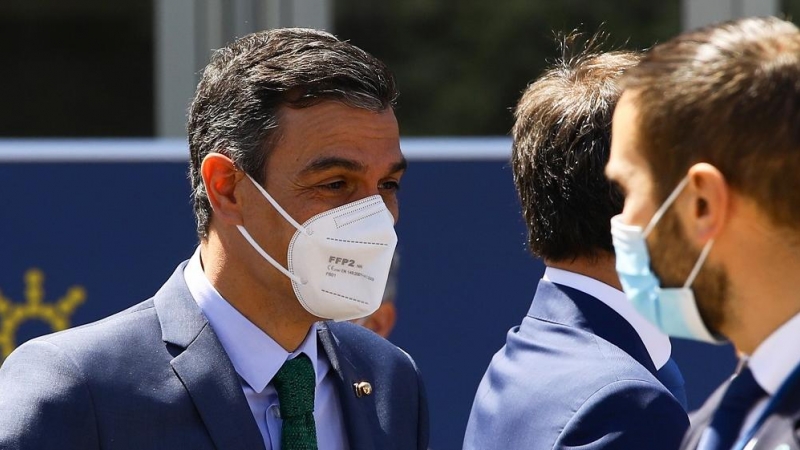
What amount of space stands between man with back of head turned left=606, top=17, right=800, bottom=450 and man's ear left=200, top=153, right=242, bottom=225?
2.98 ft

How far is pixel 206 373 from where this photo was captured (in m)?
2.23

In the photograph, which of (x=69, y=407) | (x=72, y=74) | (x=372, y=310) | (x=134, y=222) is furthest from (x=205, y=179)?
(x=72, y=74)

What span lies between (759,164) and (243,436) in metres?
1.02

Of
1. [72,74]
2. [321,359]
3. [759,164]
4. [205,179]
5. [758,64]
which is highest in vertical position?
[758,64]

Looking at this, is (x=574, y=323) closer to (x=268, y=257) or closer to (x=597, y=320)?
(x=597, y=320)

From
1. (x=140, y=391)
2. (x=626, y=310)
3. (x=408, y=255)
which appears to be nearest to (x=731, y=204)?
(x=626, y=310)

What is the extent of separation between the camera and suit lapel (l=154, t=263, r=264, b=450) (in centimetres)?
218

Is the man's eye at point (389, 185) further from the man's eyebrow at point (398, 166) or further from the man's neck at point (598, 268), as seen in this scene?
the man's neck at point (598, 268)

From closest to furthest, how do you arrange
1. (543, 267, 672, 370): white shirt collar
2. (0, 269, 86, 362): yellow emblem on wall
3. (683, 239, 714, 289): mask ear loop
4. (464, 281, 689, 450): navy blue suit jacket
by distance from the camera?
(683, 239, 714, 289): mask ear loop → (464, 281, 689, 450): navy blue suit jacket → (543, 267, 672, 370): white shirt collar → (0, 269, 86, 362): yellow emblem on wall

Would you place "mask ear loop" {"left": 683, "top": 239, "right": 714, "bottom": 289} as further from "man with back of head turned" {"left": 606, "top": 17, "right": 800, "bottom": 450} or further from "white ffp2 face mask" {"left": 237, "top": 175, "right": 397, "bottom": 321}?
"white ffp2 face mask" {"left": 237, "top": 175, "right": 397, "bottom": 321}

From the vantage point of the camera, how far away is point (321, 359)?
2.49 m

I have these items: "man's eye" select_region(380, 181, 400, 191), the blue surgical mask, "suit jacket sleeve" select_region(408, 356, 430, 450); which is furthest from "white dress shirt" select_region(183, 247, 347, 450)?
the blue surgical mask

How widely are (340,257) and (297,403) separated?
1.09ft

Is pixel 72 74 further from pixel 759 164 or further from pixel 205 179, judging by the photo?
pixel 759 164
